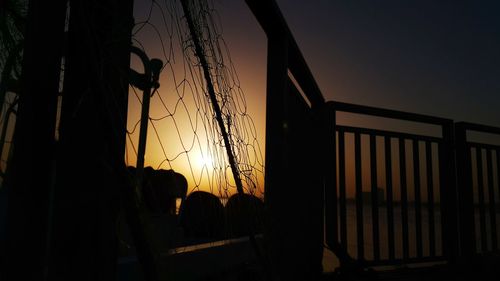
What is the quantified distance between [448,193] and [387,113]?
85 centimetres

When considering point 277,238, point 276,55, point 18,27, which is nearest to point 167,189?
point 277,238

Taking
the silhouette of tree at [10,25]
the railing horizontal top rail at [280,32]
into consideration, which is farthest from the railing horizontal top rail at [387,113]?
the silhouette of tree at [10,25]

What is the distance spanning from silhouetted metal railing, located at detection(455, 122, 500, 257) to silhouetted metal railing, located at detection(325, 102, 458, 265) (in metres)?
0.10

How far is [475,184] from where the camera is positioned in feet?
9.96

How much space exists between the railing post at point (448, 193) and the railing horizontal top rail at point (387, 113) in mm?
111

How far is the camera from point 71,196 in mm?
579

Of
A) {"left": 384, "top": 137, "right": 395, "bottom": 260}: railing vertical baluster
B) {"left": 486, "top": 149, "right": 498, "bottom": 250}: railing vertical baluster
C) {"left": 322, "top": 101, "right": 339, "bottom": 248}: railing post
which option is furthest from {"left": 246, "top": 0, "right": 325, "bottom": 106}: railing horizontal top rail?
{"left": 486, "top": 149, "right": 498, "bottom": 250}: railing vertical baluster

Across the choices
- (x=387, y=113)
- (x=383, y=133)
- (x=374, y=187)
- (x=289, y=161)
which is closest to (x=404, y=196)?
(x=374, y=187)

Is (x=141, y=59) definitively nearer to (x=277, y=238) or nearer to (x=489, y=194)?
(x=277, y=238)

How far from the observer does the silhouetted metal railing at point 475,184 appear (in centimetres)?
284

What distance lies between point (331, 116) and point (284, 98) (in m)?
0.94

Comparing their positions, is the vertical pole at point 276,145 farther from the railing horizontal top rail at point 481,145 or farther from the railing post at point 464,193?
the railing horizontal top rail at point 481,145

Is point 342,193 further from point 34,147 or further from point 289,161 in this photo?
point 34,147

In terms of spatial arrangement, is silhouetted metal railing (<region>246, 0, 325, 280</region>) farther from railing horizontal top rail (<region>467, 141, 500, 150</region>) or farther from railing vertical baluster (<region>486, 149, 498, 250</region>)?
railing vertical baluster (<region>486, 149, 498, 250</region>)
